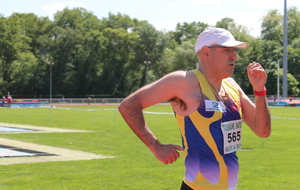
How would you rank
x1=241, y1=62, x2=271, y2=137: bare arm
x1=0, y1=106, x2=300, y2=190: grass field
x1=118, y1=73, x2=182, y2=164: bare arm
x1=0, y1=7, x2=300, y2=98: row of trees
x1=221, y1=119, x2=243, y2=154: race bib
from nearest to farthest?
x1=118, y1=73, x2=182, y2=164: bare arm → x1=221, y1=119, x2=243, y2=154: race bib → x1=241, y1=62, x2=271, y2=137: bare arm → x1=0, y1=106, x2=300, y2=190: grass field → x1=0, y1=7, x2=300, y2=98: row of trees

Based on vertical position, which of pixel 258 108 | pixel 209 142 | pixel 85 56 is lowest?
pixel 209 142

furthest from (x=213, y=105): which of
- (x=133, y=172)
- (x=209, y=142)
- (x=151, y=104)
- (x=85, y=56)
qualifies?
(x=85, y=56)

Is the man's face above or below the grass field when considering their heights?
above

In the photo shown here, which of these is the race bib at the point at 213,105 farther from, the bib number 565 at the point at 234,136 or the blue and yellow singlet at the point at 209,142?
the bib number 565 at the point at 234,136

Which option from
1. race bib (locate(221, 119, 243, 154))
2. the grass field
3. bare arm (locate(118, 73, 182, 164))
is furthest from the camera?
the grass field

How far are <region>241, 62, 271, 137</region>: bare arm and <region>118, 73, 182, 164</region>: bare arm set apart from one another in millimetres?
696

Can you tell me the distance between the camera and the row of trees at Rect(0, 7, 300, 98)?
92.1 meters

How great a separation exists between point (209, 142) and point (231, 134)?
218 mm

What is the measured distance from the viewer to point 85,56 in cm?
9612

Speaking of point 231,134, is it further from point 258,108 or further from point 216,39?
point 216,39

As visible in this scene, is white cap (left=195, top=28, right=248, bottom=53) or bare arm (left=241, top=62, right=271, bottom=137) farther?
bare arm (left=241, top=62, right=271, bottom=137)

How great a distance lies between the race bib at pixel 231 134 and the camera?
11.7 feet

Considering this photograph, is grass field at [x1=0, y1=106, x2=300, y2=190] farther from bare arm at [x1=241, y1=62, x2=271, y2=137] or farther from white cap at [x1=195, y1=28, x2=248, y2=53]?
white cap at [x1=195, y1=28, x2=248, y2=53]

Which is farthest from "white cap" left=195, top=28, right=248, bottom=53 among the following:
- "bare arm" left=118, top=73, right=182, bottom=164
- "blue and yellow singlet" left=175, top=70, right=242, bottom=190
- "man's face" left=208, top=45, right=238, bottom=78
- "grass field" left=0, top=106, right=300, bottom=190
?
"grass field" left=0, top=106, right=300, bottom=190
